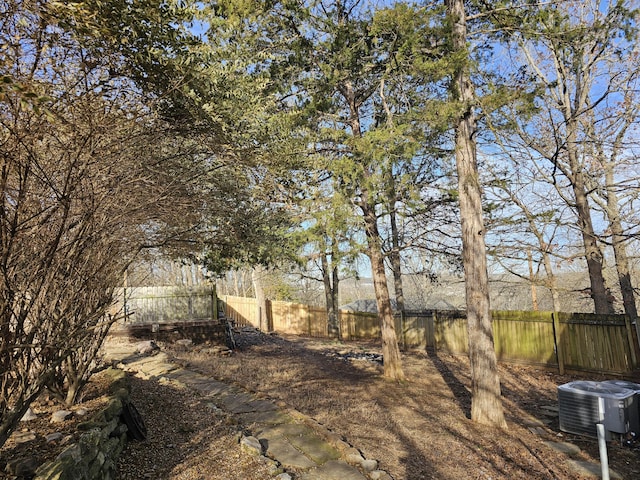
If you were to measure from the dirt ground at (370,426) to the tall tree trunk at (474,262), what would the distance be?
41cm

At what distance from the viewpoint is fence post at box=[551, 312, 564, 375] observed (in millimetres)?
9211

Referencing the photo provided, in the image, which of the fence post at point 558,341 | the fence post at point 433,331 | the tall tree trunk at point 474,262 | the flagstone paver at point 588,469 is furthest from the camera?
the fence post at point 433,331

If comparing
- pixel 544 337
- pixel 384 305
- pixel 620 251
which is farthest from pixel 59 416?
pixel 620 251

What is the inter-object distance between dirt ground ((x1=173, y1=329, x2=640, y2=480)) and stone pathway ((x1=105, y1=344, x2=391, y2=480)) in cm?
31

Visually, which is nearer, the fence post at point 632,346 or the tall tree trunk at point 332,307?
the fence post at point 632,346

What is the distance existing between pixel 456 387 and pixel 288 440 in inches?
193

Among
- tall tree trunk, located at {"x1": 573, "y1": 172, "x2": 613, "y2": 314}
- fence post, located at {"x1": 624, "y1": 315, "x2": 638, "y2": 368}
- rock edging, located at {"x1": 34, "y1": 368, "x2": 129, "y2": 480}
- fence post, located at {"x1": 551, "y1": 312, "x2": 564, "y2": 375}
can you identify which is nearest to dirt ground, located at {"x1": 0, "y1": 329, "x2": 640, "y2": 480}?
rock edging, located at {"x1": 34, "y1": 368, "x2": 129, "y2": 480}

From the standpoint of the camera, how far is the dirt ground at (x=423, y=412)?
186 inches

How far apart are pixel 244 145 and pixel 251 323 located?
19969 mm

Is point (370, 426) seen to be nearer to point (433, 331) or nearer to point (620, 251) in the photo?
point (433, 331)

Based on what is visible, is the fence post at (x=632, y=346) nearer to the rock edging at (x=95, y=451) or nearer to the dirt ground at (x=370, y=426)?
the dirt ground at (x=370, y=426)

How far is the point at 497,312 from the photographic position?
11.0 meters

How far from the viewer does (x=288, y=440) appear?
15.1ft

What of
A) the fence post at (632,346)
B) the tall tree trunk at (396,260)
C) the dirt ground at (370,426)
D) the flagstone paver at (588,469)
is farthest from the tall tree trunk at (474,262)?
the fence post at (632,346)
